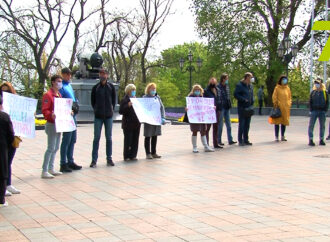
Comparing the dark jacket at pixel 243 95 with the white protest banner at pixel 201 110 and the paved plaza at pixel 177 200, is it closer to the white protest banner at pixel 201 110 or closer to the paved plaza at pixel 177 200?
the white protest banner at pixel 201 110

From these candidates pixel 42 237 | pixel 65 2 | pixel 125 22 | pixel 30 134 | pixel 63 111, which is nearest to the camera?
pixel 42 237

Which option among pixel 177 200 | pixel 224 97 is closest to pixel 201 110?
pixel 224 97

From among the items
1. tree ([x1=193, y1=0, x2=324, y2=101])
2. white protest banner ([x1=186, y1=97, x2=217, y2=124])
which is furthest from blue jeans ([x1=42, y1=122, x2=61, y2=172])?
tree ([x1=193, y1=0, x2=324, y2=101])

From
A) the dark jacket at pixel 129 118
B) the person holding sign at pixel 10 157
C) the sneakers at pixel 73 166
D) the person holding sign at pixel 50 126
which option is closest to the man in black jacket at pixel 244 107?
the dark jacket at pixel 129 118

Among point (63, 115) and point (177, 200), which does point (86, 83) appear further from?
point (177, 200)

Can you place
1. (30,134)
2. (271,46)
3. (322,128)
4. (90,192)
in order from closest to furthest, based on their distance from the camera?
(90,192)
(30,134)
(322,128)
(271,46)

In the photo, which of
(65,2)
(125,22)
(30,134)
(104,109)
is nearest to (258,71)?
(125,22)

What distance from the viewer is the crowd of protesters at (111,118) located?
769cm

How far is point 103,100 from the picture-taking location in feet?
35.2

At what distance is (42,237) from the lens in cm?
539

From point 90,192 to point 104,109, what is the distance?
315cm

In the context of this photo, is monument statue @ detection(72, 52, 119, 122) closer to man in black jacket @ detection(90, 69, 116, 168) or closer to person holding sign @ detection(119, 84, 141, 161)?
person holding sign @ detection(119, 84, 141, 161)

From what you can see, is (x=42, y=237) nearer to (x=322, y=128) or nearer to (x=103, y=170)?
(x=103, y=170)

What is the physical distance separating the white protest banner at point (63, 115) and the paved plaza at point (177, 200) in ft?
2.83
